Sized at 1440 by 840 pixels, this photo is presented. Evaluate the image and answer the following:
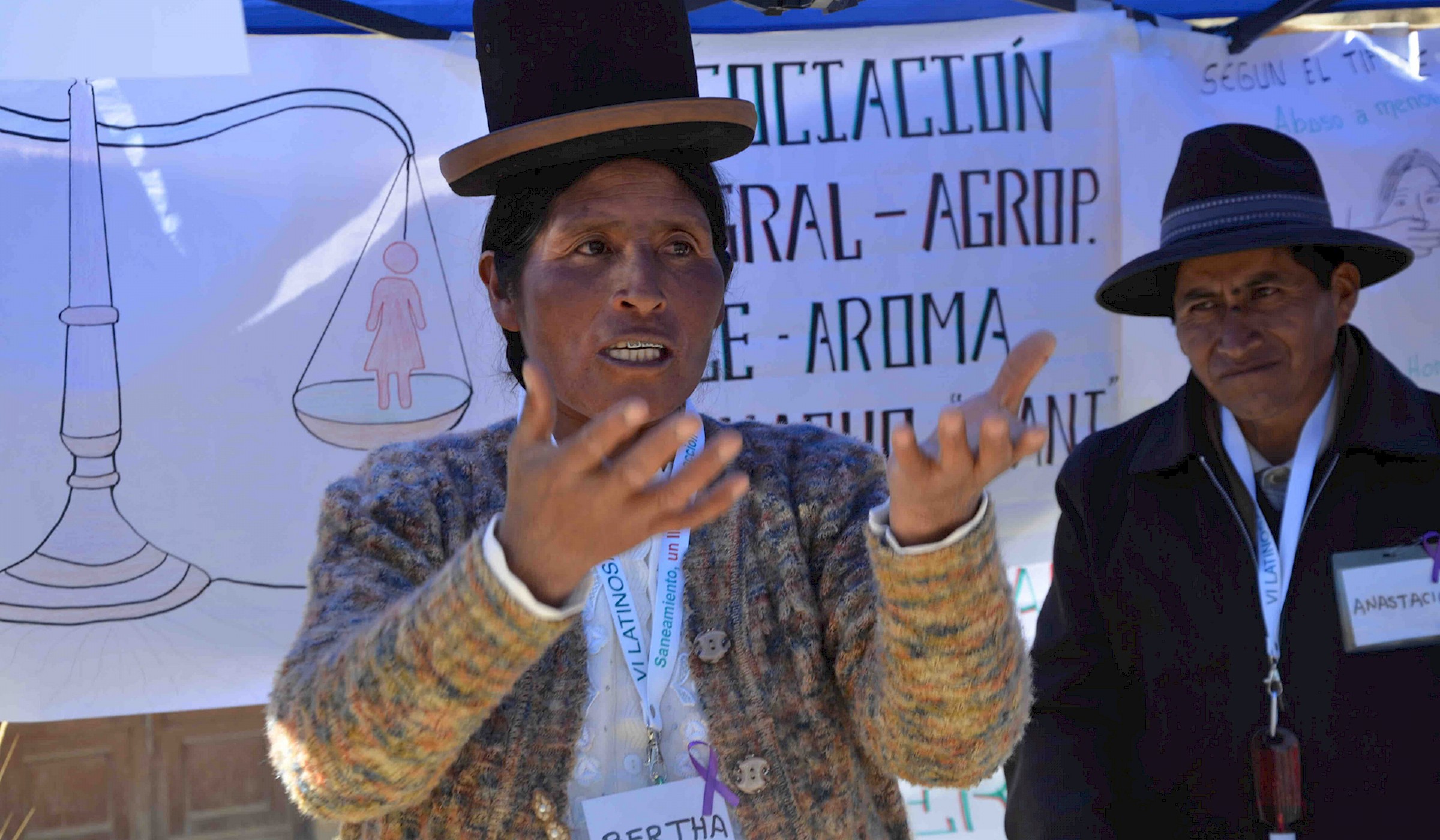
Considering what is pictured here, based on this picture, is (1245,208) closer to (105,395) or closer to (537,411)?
(537,411)

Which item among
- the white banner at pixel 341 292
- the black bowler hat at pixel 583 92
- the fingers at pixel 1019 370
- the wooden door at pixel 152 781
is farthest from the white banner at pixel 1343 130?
the wooden door at pixel 152 781

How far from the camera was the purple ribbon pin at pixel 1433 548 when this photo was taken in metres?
2.62

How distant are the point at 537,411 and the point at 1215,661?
205 centimetres

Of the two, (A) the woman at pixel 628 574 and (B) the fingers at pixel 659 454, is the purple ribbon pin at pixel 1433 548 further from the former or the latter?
(B) the fingers at pixel 659 454

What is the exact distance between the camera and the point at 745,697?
1.46m

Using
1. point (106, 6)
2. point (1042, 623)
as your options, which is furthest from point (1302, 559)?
point (106, 6)

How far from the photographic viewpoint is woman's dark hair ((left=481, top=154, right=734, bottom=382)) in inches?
63.5

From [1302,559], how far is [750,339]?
1.72m

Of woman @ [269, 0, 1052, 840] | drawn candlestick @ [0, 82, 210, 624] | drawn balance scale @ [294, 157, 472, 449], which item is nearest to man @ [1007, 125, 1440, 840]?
woman @ [269, 0, 1052, 840]

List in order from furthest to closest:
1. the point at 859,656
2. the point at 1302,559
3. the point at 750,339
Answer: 1. the point at 750,339
2. the point at 1302,559
3. the point at 859,656

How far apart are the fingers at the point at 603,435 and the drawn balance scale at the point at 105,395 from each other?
261 centimetres

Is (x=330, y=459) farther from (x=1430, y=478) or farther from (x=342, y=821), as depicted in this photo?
(x=1430, y=478)

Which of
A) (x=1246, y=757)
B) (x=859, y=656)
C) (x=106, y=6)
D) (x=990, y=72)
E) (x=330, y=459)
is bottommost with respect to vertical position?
(x=1246, y=757)

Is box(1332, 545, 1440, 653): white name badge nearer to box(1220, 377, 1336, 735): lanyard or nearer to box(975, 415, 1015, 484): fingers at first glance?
box(1220, 377, 1336, 735): lanyard
